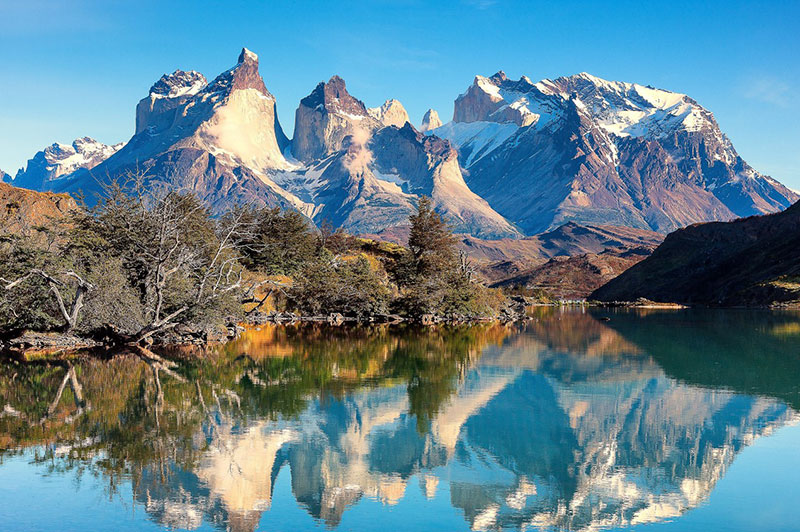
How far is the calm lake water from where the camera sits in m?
11.7

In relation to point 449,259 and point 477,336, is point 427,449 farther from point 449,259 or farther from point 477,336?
point 449,259

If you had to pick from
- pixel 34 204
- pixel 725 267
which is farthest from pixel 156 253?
pixel 725 267

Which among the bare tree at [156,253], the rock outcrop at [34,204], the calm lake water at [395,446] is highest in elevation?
the rock outcrop at [34,204]

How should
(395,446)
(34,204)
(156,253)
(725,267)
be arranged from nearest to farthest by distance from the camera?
(395,446)
(156,253)
(34,204)
(725,267)

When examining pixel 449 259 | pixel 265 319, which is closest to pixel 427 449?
pixel 265 319

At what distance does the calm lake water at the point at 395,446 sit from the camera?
38.3 ft

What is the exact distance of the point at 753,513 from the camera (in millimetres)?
11641

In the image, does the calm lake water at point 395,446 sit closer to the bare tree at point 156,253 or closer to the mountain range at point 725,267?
the bare tree at point 156,253

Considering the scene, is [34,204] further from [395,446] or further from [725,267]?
[725,267]

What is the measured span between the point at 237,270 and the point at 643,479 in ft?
129

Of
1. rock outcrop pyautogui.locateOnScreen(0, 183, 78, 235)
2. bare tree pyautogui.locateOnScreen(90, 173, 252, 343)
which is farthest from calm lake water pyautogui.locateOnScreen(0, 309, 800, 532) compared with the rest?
rock outcrop pyautogui.locateOnScreen(0, 183, 78, 235)

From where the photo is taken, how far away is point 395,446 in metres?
16.0

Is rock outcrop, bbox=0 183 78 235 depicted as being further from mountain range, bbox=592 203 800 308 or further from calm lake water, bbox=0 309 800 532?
mountain range, bbox=592 203 800 308

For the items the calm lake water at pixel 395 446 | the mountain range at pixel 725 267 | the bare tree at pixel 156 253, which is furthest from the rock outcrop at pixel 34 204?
the mountain range at pixel 725 267
